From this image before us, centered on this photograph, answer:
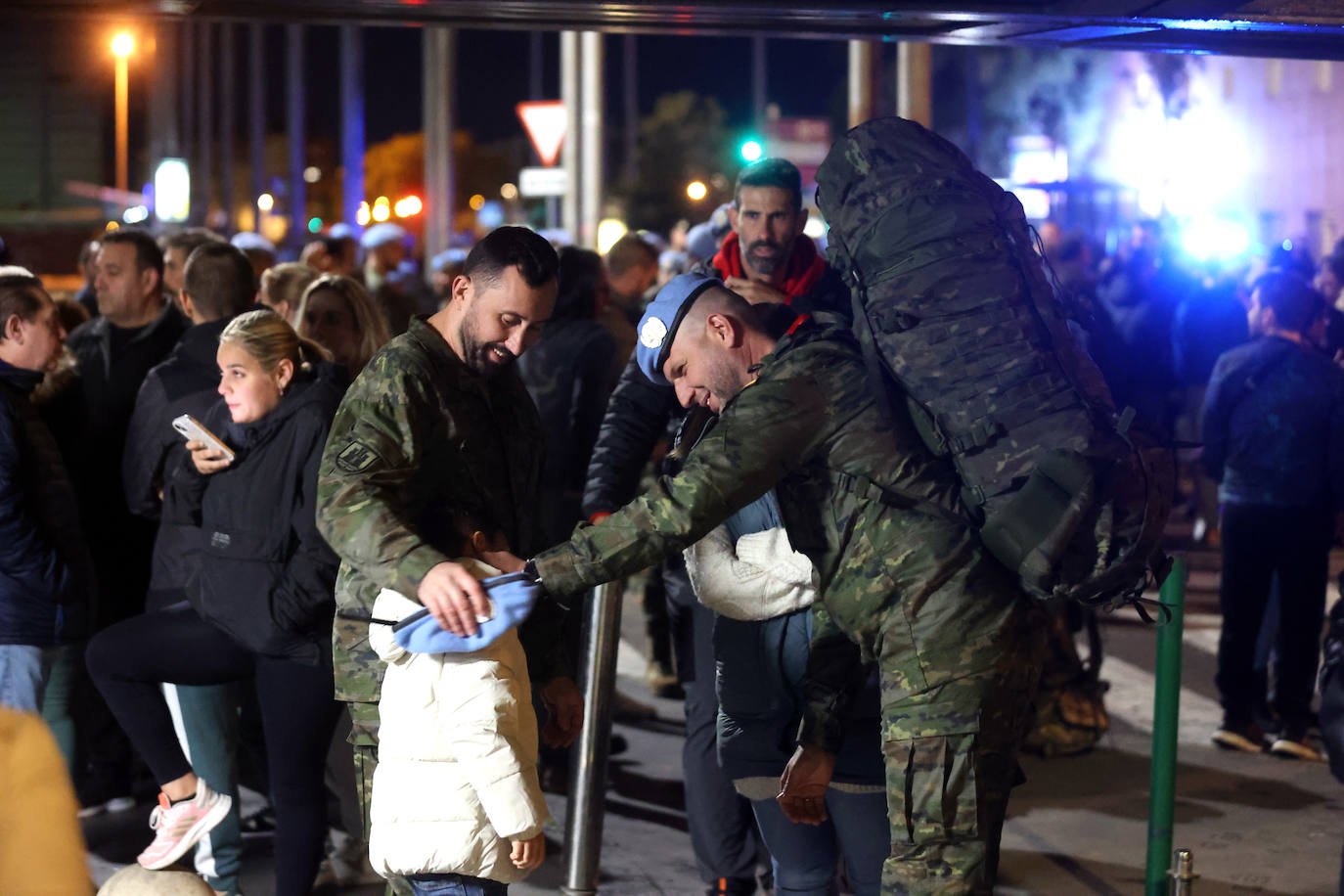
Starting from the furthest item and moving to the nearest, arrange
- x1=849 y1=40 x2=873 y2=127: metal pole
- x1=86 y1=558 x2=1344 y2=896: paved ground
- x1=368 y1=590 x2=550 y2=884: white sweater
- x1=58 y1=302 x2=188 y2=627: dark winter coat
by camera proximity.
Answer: x1=849 y1=40 x2=873 y2=127: metal pole, x1=58 y1=302 x2=188 y2=627: dark winter coat, x1=86 y1=558 x2=1344 y2=896: paved ground, x1=368 y1=590 x2=550 y2=884: white sweater

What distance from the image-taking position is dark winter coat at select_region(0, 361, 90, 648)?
16.9ft

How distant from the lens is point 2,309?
17.5 feet

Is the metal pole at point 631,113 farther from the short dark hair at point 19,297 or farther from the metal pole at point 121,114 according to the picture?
the short dark hair at point 19,297

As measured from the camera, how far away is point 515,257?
3760mm

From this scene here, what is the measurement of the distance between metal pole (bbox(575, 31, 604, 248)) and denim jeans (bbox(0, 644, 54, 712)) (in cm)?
1440

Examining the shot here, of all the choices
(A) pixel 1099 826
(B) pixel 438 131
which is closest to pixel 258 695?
(A) pixel 1099 826

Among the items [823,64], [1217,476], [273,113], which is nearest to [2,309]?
[1217,476]

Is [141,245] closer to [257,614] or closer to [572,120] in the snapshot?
A: [257,614]

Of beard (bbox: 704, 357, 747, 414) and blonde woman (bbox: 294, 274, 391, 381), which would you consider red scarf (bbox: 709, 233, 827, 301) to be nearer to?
blonde woman (bbox: 294, 274, 391, 381)

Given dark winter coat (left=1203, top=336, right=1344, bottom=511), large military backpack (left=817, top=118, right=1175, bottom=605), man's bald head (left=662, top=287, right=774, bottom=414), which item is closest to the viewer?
large military backpack (left=817, top=118, right=1175, bottom=605)

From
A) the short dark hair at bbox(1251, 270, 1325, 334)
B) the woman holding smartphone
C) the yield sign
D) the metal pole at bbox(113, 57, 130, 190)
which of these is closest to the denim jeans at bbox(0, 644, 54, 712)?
the woman holding smartphone

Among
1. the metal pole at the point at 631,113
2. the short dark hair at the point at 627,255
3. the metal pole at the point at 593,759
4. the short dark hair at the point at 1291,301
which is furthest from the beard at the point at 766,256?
the metal pole at the point at 631,113

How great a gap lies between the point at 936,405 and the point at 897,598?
1.34 ft

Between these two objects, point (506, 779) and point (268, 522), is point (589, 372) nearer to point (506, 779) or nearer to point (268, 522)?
point (268, 522)
